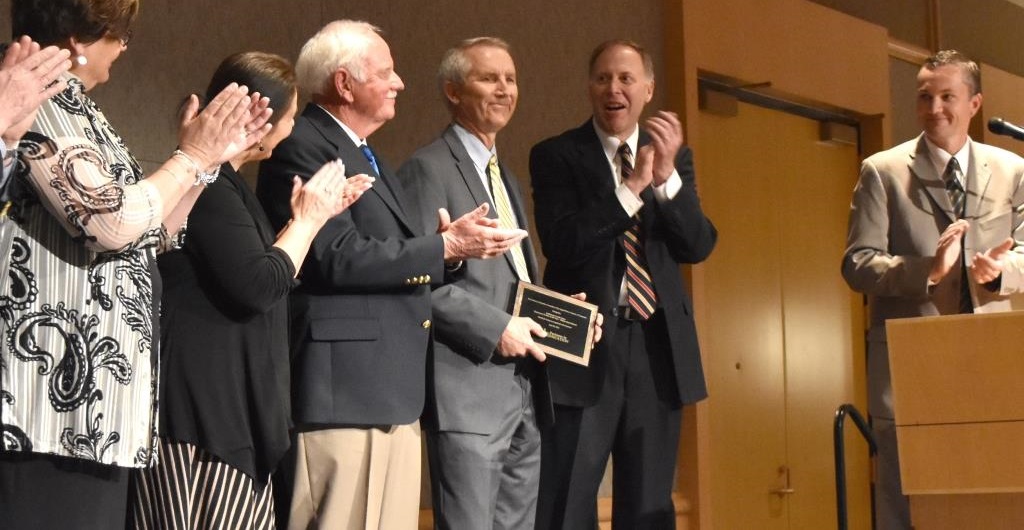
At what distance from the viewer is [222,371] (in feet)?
8.39

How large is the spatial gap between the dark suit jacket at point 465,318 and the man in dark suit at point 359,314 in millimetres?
144

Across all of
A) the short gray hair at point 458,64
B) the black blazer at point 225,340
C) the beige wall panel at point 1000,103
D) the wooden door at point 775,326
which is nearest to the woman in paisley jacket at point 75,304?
the black blazer at point 225,340

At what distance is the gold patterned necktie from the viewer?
346 cm

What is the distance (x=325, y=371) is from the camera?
113 inches

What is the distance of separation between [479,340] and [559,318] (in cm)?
27

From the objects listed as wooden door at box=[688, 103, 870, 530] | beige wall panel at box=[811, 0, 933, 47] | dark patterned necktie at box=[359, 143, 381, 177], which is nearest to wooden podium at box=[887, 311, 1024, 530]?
dark patterned necktie at box=[359, 143, 381, 177]

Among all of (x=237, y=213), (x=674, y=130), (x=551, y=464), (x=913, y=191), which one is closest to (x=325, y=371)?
(x=237, y=213)

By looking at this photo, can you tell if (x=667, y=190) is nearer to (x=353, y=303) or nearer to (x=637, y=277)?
(x=637, y=277)

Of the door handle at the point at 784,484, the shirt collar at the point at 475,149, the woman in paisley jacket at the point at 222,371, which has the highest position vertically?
the shirt collar at the point at 475,149

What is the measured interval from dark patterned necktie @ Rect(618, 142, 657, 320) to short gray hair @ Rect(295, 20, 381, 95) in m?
0.88

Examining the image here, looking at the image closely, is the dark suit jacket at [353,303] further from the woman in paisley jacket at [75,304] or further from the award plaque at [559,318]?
the woman in paisley jacket at [75,304]

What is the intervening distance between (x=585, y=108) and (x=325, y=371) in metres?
2.69

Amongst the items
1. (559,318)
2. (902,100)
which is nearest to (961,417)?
(559,318)

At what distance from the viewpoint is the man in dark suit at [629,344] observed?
11.9ft
